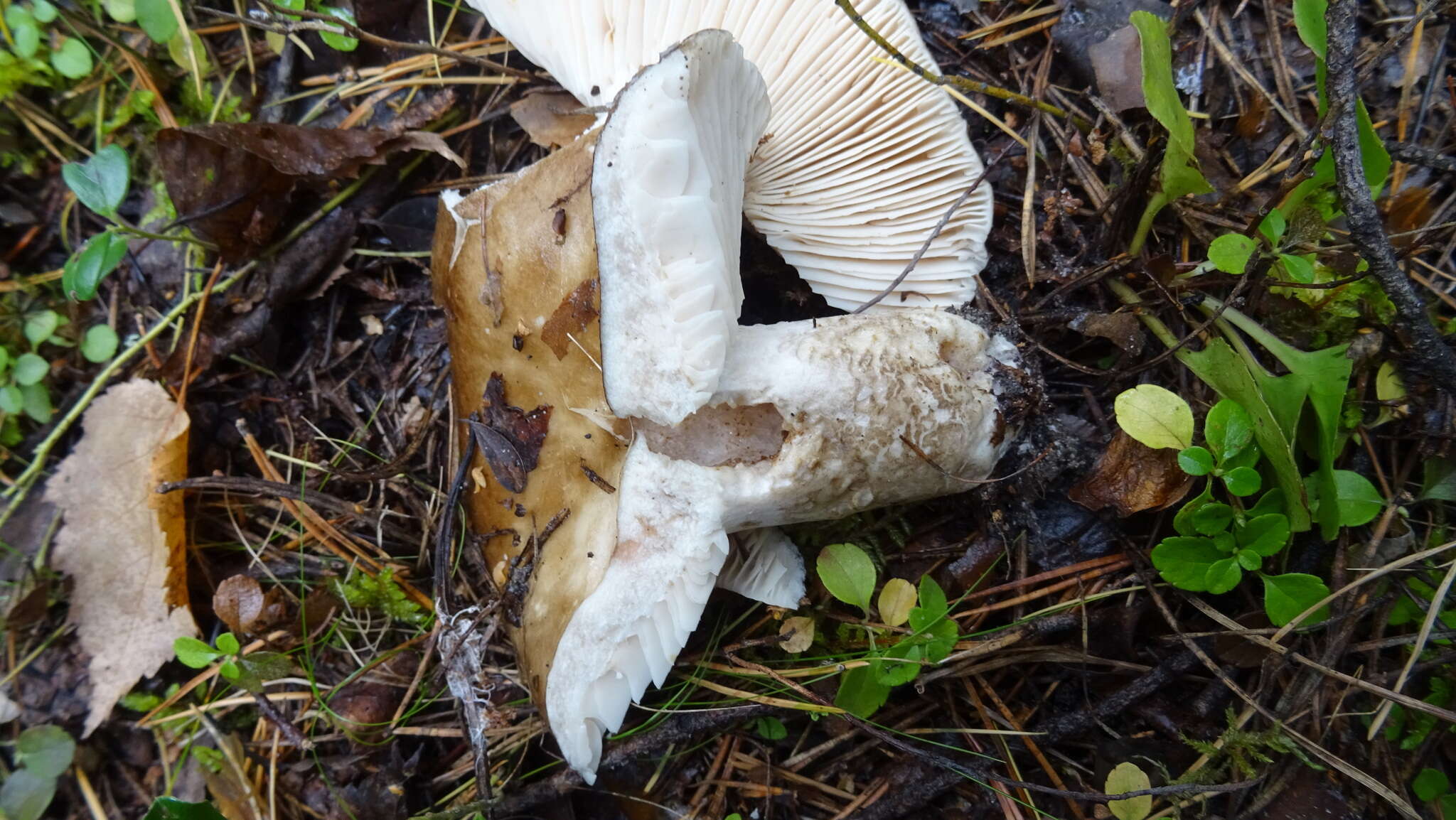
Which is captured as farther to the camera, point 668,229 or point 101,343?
point 101,343

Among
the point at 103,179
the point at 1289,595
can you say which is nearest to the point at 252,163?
the point at 103,179

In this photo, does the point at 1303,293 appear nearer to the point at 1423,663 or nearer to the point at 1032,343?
the point at 1032,343

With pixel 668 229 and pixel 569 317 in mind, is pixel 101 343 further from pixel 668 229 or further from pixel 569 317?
pixel 668 229

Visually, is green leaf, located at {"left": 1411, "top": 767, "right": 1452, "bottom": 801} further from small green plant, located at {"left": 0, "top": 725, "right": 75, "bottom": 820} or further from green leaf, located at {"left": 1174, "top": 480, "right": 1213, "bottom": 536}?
small green plant, located at {"left": 0, "top": 725, "right": 75, "bottom": 820}

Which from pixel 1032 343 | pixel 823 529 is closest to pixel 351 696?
pixel 823 529

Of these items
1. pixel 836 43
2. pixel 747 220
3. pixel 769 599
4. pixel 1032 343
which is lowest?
pixel 769 599

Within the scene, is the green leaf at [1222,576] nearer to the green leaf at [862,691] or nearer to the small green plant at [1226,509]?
the small green plant at [1226,509]

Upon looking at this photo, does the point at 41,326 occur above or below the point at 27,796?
above

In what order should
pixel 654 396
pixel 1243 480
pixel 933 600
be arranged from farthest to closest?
pixel 933 600, pixel 1243 480, pixel 654 396
